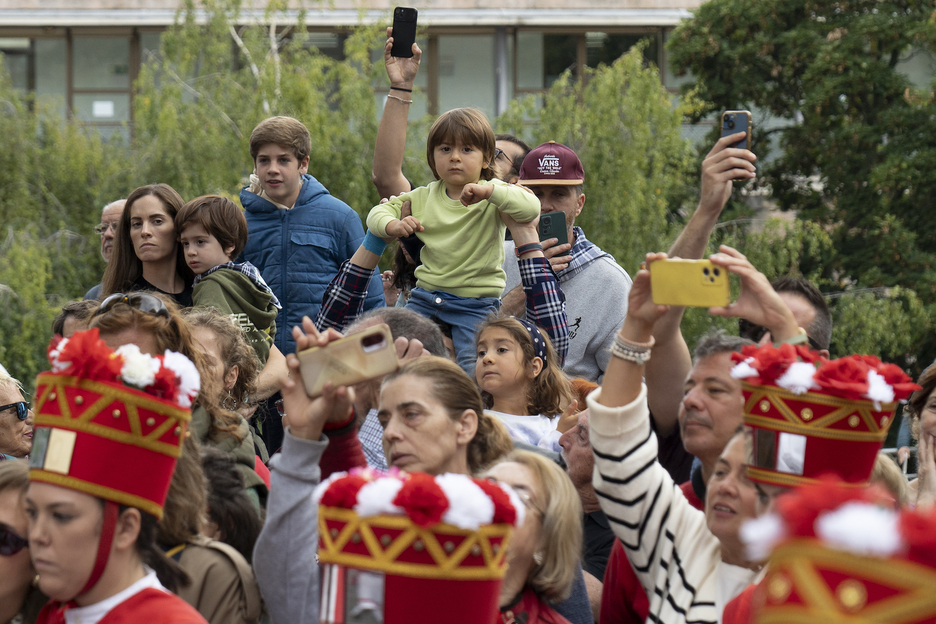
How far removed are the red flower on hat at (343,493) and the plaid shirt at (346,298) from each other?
2.75m

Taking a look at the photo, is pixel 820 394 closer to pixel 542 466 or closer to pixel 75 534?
pixel 542 466

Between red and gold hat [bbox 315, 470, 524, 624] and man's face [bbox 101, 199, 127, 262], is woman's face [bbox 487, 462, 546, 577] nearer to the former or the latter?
red and gold hat [bbox 315, 470, 524, 624]

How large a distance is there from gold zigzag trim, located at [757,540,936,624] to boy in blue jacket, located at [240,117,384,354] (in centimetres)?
426

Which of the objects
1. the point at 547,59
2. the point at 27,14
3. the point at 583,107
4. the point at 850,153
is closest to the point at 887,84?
the point at 850,153

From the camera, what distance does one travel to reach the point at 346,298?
15.9ft

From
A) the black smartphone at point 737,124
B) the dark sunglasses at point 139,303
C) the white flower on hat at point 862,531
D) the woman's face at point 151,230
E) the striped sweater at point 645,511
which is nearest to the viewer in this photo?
the white flower on hat at point 862,531

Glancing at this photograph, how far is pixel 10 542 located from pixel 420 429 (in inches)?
45.7

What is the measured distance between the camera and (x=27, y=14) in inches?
1015

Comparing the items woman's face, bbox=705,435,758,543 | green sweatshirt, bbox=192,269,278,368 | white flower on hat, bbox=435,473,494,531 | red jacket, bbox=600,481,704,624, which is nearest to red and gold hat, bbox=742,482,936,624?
white flower on hat, bbox=435,473,494,531

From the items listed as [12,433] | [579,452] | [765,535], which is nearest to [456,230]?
[579,452]

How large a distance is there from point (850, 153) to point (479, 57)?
35.8 ft

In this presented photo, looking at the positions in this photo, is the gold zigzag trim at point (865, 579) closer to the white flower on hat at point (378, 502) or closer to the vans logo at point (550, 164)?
the white flower on hat at point (378, 502)

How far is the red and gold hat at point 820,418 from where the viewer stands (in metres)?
2.64

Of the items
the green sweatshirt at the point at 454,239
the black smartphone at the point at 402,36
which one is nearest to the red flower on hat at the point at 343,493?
the green sweatshirt at the point at 454,239
